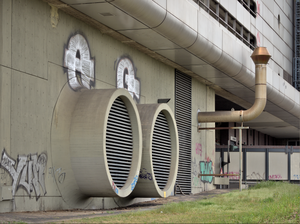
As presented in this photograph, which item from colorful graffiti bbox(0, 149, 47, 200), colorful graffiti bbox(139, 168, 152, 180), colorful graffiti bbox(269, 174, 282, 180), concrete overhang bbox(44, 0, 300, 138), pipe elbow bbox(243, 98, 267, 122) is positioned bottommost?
colorful graffiti bbox(269, 174, 282, 180)

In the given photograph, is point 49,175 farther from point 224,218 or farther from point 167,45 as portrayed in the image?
point 167,45

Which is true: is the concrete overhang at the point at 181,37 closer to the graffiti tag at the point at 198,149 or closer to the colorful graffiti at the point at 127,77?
the colorful graffiti at the point at 127,77

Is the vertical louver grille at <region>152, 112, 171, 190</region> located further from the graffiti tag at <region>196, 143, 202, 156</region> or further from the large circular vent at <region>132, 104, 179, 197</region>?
the graffiti tag at <region>196, 143, 202, 156</region>

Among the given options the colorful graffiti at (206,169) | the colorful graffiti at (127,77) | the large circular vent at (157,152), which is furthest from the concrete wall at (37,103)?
the colorful graffiti at (206,169)

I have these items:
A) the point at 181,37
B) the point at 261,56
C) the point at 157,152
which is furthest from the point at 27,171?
the point at 261,56

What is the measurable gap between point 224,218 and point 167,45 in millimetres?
8929

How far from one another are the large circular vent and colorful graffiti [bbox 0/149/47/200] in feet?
13.0

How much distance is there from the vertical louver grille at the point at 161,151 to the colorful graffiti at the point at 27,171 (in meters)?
4.97

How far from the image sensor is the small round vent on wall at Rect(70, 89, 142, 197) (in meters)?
13.0

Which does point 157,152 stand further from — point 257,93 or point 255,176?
point 255,176

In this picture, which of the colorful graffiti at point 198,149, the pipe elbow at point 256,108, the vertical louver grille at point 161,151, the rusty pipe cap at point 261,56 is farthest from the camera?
the colorful graffiti at point 198,149

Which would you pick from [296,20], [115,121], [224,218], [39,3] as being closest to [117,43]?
[115,121]

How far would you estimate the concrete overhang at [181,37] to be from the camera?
14250 mm

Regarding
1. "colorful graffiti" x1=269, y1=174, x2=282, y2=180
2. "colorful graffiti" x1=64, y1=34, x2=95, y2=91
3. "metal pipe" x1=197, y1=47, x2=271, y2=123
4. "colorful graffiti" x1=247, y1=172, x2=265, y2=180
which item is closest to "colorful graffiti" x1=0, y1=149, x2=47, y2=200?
"colorful graffiti" x1=64, y1=34, x2=95, y2=91
